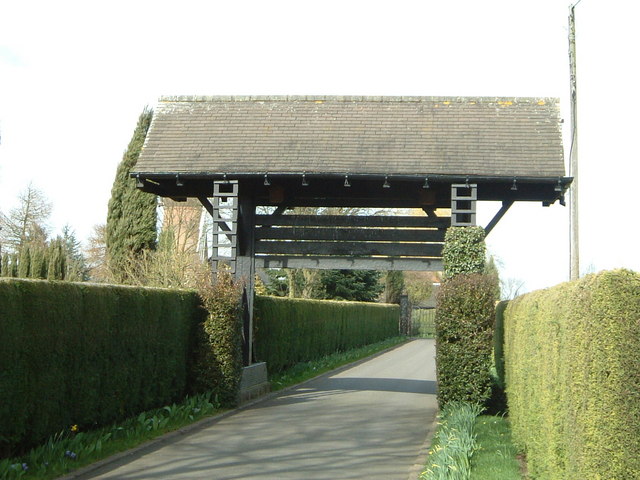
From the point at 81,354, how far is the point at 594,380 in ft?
23.5

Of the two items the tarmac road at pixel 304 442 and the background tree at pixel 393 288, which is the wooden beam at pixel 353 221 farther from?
the background tree at pixel 393 288

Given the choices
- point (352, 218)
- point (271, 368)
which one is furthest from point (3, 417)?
point (271, 368)

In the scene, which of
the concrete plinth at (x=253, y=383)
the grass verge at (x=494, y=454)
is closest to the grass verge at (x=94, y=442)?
the concrete plinth at (x=253, y=383)

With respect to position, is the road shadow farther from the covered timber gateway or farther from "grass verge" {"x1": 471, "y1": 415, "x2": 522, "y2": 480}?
"grass verge" {"x1": 471, "y1": 415, "x2": 522, "y2": 480}

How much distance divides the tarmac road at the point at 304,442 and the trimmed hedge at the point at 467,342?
0.78 m

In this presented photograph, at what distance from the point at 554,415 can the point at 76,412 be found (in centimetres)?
613

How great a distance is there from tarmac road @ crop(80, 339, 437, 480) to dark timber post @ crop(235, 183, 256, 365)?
1.37 m

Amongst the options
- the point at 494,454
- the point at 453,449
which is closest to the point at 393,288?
the point at 494,454

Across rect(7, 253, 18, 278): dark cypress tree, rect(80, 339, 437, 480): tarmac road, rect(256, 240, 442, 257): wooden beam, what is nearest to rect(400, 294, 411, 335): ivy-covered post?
rect(7, 253, 18, 278): dark cypress tree

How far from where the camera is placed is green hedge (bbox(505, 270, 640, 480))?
476 centimetres

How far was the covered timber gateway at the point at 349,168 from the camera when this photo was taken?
51.4ft

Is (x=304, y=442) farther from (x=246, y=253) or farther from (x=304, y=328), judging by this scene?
(x=304, y=328)

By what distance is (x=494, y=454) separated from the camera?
9797mm

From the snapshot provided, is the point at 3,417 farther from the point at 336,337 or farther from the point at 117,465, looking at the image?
the point at 336,337
